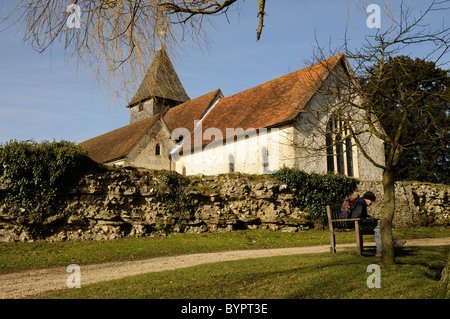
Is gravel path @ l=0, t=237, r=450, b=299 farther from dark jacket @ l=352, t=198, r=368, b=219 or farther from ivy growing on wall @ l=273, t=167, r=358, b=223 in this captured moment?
ivy growing on wall @ l=273, t=167, r=358, b=223

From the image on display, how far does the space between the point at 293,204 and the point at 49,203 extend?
1087 centimetres

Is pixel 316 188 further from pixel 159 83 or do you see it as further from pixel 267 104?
pixel 159 83

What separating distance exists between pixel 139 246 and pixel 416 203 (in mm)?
16001

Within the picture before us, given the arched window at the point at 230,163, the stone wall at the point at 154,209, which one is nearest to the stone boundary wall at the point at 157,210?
the stone wall at the point at 154,209

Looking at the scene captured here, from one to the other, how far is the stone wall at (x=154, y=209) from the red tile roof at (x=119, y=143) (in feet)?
34.7

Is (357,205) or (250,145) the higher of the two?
(250,145)

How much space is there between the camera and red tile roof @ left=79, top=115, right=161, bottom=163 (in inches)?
1025

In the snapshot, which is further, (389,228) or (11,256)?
(11,256)

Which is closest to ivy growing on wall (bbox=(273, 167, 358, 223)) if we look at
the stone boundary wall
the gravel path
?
the stone boundary wall

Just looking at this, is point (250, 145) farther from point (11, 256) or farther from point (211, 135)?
point (11, 256)

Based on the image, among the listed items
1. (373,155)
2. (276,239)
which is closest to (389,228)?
(276,239)

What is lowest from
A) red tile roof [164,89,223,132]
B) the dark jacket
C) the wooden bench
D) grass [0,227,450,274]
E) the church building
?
grass [0,227,450,274]

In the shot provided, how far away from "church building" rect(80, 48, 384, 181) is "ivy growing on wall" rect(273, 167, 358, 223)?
1.38 metres

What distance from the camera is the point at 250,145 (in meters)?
22.8
